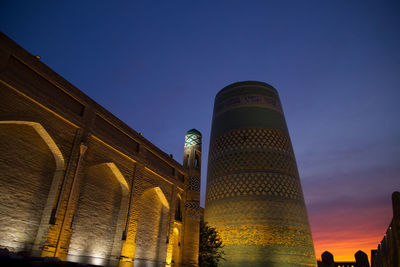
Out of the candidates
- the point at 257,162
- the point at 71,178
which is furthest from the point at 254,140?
the point at 71,178

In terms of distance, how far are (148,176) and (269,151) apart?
630 centimetres

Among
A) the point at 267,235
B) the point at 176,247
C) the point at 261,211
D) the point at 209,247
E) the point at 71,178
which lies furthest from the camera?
the point at 261,211

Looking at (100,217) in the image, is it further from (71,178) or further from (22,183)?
(22,183)

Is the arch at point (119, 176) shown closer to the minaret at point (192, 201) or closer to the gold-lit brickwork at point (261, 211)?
the minaret at point (192, 201)

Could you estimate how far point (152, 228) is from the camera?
8.79 m

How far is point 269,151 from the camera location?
12695mm

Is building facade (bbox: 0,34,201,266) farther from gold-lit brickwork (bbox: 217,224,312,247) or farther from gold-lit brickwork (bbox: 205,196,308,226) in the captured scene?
gold-lit brickwork (bbox: 205,196,308,226)

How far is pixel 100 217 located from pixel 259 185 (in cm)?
711

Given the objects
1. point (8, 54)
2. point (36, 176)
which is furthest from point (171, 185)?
point (8, 54)

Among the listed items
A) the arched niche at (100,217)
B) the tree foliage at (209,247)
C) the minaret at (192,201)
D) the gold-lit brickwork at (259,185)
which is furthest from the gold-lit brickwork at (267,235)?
the arched niche at (100,217)

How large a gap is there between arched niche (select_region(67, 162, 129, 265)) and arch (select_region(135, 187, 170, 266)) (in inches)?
35.2

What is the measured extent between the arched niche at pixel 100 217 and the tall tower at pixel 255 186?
563 cm

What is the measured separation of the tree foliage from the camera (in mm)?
10578

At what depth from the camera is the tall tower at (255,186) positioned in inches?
429
